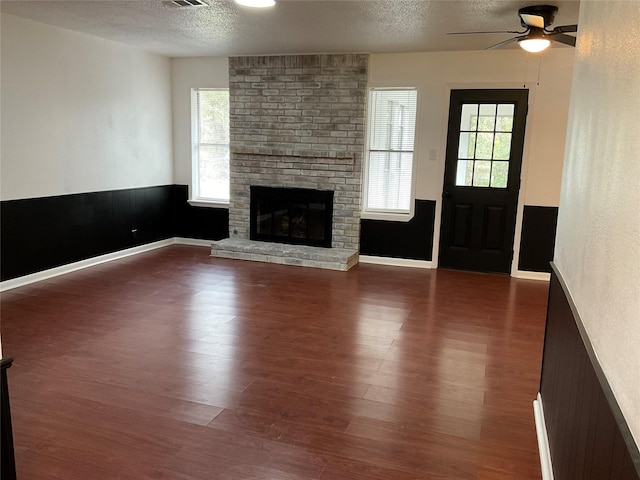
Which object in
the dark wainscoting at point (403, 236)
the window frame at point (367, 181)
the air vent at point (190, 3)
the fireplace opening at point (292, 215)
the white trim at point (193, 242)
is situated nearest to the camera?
the air vent at point (190, 3)

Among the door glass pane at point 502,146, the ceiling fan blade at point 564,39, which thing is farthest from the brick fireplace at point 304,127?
the ceiling fan blade at point 564,39

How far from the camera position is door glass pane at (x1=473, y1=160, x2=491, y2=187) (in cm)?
595

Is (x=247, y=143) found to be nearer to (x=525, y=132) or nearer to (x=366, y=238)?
(x=366, y=238)

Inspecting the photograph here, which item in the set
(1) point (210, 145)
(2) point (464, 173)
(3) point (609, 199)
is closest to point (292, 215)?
(1) point (210, 145)

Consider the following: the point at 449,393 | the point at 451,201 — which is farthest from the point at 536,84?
the point at 449,393

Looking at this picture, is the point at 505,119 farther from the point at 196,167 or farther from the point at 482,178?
the point at 196,167

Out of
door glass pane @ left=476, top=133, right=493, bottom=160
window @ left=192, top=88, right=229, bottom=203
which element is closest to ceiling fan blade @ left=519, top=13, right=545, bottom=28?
door glass pane @ left=476, top=133, right=493, bottom=160

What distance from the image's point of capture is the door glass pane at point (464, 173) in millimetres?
6012

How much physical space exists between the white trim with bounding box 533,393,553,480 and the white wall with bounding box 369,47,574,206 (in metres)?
3.53

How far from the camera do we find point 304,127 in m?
6.51

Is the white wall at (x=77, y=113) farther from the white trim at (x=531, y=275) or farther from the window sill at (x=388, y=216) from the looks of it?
the white trim at (x=531, y=275)

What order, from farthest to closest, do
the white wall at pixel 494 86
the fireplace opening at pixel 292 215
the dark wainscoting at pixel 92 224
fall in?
1. the fireplace opening at pixel 292 215
2. the white wall at pixel 494 86
3. the dark wainscoting at pixel 92 224

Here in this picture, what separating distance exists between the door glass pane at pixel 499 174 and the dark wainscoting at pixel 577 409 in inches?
134

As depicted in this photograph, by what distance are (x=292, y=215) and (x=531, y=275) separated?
10.0 feet
